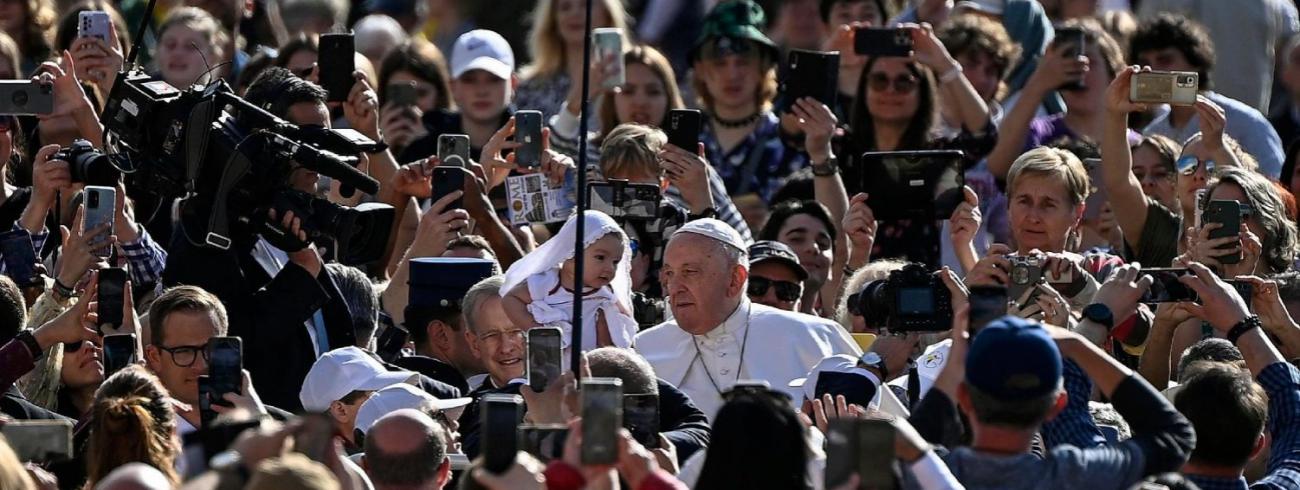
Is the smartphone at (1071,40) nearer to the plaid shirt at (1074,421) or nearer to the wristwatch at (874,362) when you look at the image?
the wristwatch at (874,362)

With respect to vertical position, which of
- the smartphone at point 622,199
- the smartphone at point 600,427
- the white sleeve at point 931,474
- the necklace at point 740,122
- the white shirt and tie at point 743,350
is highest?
the smartphone at point 600,427

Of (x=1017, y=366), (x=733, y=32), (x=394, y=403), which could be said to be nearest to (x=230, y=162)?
(x=394, y=403)

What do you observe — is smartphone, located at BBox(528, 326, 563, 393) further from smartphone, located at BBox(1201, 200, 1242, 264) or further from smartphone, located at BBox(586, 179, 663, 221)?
smartphone, located at BBox(1201, 200, 1242, 264)

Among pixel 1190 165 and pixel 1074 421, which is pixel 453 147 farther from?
pixel 1074 421

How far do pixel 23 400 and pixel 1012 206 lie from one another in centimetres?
346

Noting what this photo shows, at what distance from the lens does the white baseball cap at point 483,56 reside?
35.9ft

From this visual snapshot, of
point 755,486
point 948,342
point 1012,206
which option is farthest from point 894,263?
point 755,486

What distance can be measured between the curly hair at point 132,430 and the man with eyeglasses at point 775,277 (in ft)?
9.78

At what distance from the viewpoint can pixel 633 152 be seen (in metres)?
9.44

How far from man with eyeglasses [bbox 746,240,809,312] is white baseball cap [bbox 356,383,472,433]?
72.6 inches

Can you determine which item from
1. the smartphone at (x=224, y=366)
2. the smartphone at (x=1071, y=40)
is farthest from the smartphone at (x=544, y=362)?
the smartphone at (x=1071, y=40)

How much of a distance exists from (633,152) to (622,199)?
475 millimetres

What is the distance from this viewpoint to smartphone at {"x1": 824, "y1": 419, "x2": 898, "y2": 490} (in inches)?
190

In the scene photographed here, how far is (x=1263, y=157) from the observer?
35.1 feet
